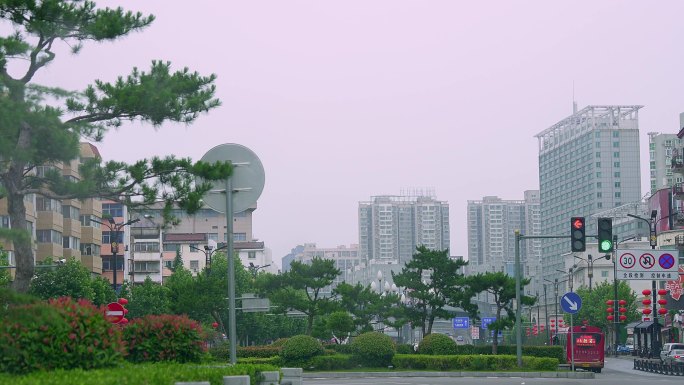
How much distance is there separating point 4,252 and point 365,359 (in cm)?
2044

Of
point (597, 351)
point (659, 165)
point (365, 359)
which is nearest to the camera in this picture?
point (365, 359)

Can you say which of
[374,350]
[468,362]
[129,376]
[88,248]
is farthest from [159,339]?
[88,248]

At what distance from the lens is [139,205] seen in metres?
18.5

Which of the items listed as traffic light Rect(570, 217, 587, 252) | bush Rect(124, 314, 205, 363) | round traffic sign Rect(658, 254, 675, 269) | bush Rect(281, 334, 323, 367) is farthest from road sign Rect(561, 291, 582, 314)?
bush Rect(124, 314, 205, 363)

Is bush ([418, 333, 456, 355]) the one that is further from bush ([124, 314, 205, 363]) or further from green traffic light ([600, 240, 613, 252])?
bush ([124, 314, 205, 363])

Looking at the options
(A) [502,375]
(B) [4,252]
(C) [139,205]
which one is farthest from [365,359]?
(C) [139,205]

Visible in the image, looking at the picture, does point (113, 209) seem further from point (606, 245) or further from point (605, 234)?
point (606, 245)

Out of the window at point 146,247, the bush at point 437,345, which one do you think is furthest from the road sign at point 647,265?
the window at point 146,247

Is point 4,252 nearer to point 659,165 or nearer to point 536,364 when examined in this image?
point 536,364

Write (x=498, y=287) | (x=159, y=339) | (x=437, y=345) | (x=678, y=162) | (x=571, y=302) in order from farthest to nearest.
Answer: (x=678, y=162)
(x=498, y=287)
(x=437, y=345)
(x=571, y=302)
(x=159, y=339)

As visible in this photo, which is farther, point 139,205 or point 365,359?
point 365,359

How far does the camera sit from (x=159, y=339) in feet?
49.4

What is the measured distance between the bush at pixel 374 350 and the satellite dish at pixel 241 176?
36165 mm

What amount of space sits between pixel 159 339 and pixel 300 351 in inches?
1357
